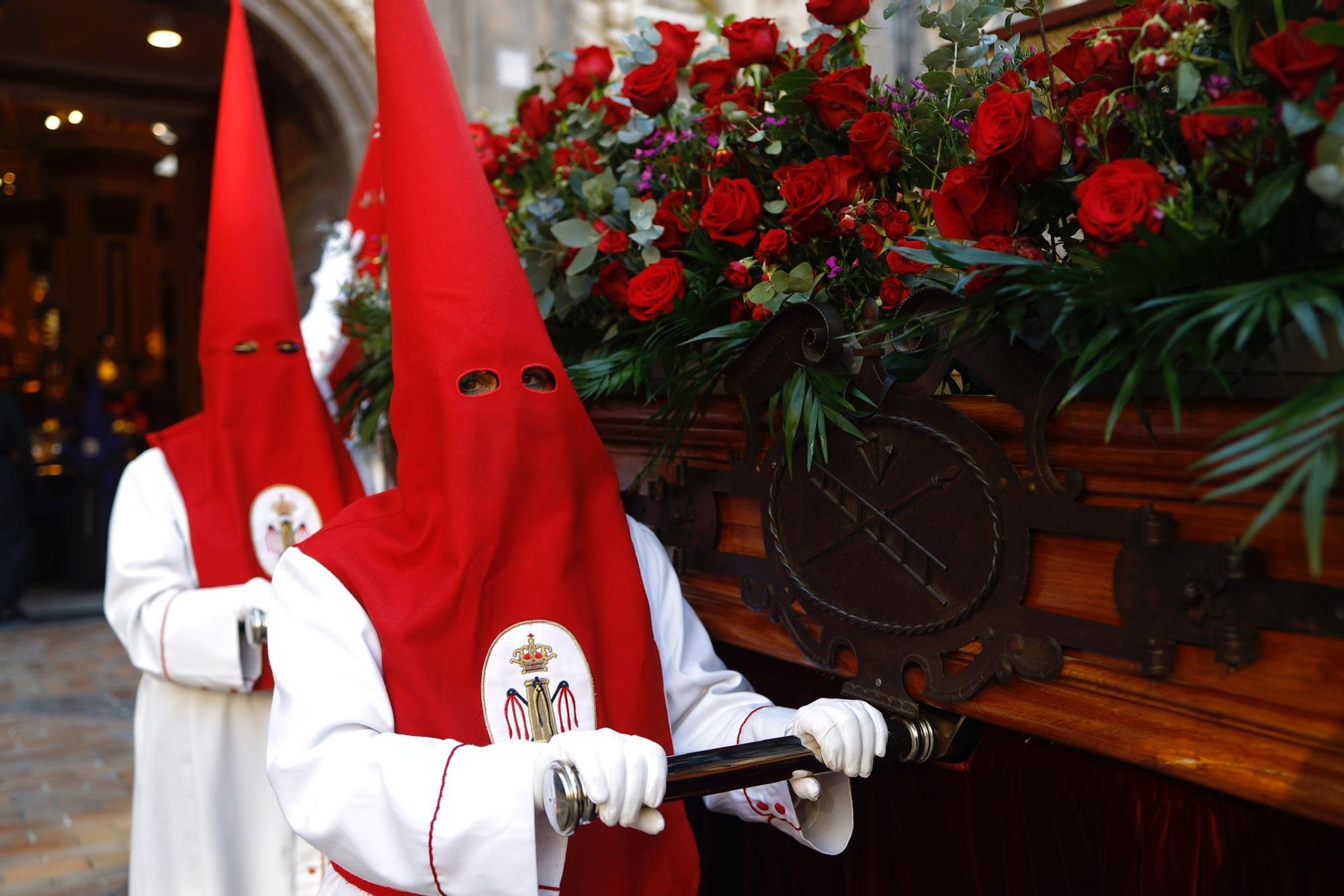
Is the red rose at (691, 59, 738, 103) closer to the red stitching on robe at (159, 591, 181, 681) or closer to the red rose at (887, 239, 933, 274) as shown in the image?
the red rose at (887, 239, 933, 274)

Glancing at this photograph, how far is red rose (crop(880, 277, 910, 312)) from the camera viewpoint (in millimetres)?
1581

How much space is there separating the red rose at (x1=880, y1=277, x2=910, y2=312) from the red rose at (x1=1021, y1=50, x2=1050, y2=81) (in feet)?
1.08

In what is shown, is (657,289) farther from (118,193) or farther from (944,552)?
(118,193)

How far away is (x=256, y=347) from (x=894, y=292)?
198cm

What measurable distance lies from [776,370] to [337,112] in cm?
497

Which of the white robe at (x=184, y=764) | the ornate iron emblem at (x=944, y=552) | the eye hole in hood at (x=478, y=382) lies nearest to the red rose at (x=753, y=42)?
the ornate iron emblem at (x=944, y=552)

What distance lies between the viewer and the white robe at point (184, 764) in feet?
9.42

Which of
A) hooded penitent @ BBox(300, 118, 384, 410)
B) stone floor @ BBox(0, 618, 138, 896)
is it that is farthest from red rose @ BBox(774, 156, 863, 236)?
stone floor @ BBox(0, 618, 138, 896)

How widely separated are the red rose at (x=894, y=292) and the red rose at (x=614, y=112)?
85 centimetres

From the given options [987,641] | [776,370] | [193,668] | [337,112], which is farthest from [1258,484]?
[337,112]

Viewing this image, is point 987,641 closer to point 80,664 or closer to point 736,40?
point 736,40

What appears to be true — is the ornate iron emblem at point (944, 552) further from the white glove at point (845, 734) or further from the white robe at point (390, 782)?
the white robe at point (390, 782)

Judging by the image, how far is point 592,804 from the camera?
4.49 ft

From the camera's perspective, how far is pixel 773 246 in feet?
5.78
